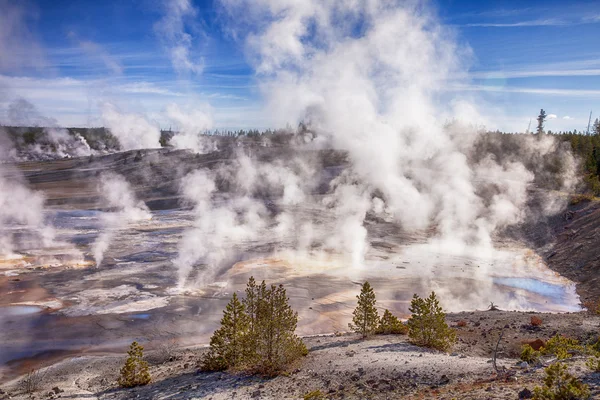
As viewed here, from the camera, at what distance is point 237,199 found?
175 feet

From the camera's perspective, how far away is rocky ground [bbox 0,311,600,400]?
35.3 feet

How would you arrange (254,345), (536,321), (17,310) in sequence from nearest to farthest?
1. (254,345)
2. (536,321)
3. (17,310)

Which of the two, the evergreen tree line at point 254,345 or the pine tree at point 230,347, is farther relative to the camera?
the pine tree at point 230,347

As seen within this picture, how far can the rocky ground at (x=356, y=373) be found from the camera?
10.8 m

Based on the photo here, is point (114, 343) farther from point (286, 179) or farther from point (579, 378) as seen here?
point (286, 179)

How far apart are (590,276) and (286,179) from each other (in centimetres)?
3799

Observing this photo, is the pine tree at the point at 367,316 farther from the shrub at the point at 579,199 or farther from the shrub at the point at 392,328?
the shrub at the point at 579,199

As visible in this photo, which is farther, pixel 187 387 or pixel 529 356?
pixel 187 387

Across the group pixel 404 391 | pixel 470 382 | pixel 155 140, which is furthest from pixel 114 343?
pixel 155 140

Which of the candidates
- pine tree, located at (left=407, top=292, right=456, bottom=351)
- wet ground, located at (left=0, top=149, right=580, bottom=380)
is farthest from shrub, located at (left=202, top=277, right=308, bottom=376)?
wet ground, located at (left=0, top=149, right=580, bottom=380)

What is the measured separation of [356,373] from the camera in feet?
40.2

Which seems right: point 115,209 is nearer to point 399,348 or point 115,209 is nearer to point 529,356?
point 399,348

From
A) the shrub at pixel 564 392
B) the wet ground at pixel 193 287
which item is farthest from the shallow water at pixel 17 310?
the shrub at pixel 564 392

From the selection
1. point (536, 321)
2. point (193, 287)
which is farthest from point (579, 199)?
point (193, 287)
